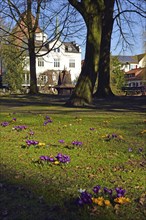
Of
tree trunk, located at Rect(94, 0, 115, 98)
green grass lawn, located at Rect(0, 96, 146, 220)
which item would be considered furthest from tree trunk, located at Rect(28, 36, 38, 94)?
green grass lawn, located at Rect(0, 96, 146, 220)

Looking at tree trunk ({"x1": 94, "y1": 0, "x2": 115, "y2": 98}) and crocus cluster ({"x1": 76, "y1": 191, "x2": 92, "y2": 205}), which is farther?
tree trunk ({"x1": 94, "y1": 0, "x2": 115, "y2": 98})

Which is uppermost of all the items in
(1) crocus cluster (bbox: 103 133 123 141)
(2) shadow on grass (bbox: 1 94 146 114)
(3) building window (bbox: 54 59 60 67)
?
(3) building window (bbox: 54 59 60 67)

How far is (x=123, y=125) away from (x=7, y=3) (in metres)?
21.0

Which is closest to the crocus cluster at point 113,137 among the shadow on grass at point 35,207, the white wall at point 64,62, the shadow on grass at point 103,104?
the shadow on grass at point 35,207

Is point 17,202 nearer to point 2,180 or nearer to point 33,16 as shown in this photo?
point 2,180

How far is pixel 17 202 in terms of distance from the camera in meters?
3.59

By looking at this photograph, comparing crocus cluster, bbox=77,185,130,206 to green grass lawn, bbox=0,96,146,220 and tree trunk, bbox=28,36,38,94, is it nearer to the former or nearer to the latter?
green grass lawn, bbox=0,96,146,220

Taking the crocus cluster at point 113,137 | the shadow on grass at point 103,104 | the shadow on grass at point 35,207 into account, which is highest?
the crocus cluster at point 113,137

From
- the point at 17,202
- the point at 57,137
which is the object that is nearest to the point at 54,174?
the point at 17,202

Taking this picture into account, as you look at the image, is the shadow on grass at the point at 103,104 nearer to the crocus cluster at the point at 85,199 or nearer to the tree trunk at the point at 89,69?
the tree trunk at the point at 89,69

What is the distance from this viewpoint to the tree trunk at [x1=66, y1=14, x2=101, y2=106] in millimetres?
14828

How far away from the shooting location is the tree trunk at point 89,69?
48.6 ft

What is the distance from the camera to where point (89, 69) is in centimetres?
1487

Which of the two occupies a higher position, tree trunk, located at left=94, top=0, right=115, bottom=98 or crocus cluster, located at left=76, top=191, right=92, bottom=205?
tree trunk, located at left=94, top=0, right=115, bottom=98
